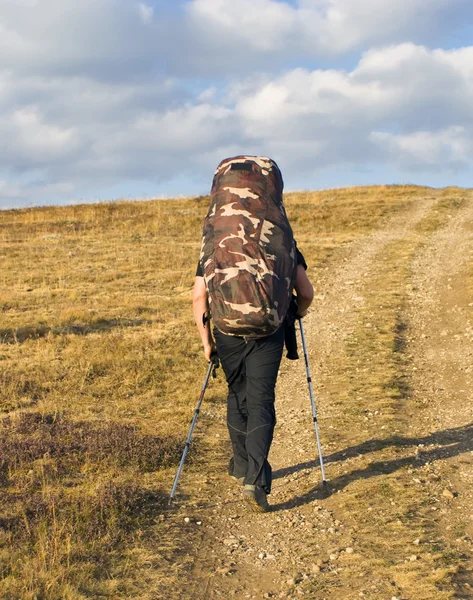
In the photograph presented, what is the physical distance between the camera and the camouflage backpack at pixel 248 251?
18.4 feet

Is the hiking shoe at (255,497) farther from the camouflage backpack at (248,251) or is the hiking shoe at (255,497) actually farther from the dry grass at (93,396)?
the camouflage backpack at (248,251)

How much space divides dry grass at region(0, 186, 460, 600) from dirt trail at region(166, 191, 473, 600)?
1.40 ft

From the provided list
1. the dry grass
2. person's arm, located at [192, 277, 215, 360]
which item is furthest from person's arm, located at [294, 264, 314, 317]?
the dry grass

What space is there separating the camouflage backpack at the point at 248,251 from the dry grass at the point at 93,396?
5.94 ft

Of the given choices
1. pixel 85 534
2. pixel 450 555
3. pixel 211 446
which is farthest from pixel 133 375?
pixel 450 555

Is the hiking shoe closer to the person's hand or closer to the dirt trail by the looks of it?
the dirt trail

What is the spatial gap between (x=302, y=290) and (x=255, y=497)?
1718mm

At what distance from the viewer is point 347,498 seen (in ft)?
20.4

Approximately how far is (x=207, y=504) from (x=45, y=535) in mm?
1540

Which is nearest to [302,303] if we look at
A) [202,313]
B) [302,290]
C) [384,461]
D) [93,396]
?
[302,290]

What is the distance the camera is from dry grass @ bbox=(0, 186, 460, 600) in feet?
16.8

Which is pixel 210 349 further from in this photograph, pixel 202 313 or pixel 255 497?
pixel 255 497

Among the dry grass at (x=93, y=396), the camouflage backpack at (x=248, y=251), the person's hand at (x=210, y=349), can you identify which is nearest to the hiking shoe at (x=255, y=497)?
the dry grass at (x=93, y=396)

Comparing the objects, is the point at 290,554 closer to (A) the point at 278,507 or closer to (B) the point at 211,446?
(A) the point at 278,507
